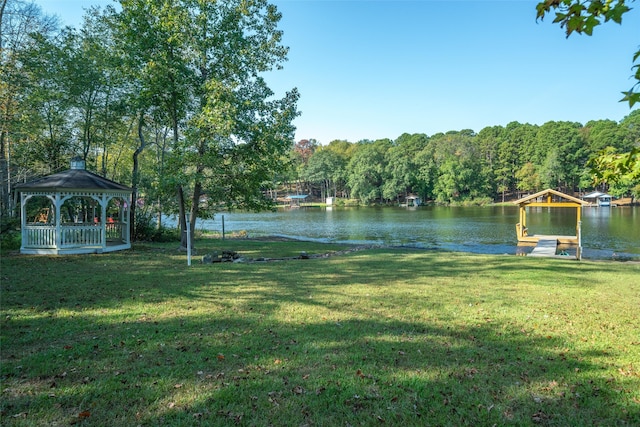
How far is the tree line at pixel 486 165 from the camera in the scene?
234 feet

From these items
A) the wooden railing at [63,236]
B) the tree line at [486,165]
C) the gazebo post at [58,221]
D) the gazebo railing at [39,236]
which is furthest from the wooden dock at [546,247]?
the tree line at [486,165]

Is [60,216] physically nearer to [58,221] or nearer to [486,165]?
[58,221]

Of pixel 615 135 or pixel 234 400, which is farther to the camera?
pixel 615 135

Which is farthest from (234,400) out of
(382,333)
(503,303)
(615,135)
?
(615,135)

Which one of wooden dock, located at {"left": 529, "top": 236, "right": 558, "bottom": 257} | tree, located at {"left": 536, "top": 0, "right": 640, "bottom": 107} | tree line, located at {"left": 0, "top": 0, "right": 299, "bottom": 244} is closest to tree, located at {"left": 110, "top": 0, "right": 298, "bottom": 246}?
tree line, located at {"left": 0, "top": 0, "right": 299, "bottom": 244}

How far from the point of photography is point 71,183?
13734 mm

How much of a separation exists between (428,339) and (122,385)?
3.63m

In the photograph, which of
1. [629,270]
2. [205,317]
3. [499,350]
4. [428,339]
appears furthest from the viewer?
[629,270]

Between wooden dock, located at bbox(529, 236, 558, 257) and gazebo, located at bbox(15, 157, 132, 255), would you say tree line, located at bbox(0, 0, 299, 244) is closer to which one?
gazebo, located at bbox(15, 157, 132, 255)

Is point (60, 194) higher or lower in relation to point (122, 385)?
higher

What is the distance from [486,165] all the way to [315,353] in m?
88.9

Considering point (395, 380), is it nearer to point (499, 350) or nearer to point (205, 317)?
point (499, 350)

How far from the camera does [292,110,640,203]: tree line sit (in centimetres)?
7119

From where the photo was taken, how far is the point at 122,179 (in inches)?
995
